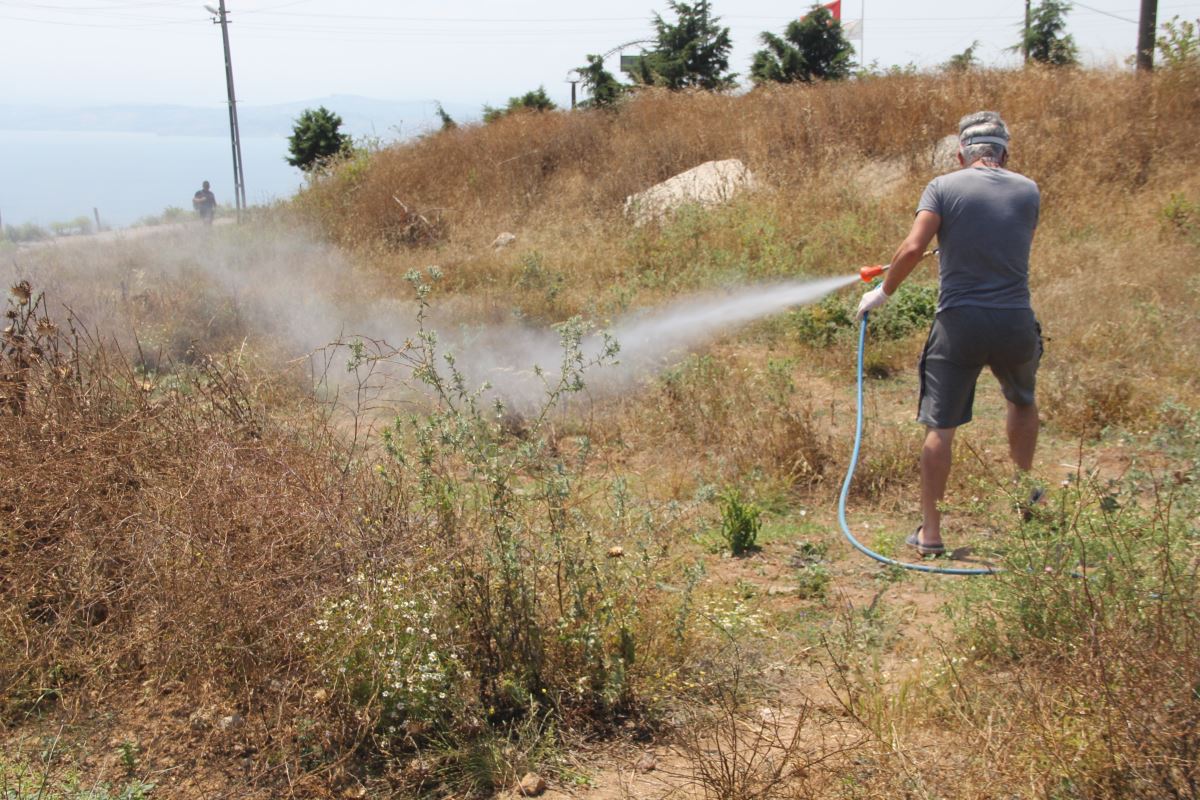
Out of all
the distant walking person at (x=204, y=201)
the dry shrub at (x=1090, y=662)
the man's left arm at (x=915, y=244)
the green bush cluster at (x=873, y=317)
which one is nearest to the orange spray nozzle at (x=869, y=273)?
the man's left arm at (x=915, y=244)

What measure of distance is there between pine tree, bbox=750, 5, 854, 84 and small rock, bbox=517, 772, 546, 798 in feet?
65.5

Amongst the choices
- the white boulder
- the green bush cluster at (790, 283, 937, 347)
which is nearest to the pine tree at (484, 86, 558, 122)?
the white boulder

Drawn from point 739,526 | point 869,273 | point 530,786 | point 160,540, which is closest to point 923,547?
point 739,526

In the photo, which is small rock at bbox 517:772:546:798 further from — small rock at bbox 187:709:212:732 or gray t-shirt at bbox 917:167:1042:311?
gray t-shirt at bbox 917:167:1042:311

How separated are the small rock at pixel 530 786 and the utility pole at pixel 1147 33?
14546mm

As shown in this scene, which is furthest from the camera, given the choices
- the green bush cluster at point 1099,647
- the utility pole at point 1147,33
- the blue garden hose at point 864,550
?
the utility pole at point 1147,33

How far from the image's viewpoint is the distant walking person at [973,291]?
414 centimetres

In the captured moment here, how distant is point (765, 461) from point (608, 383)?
5.68 feet

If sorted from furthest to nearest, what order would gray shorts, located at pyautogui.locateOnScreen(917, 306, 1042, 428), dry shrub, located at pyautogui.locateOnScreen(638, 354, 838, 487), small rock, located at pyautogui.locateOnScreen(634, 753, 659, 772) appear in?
dry shrub, located at pyautogui.locateOnScreen(638, 354, 838, 487) < gray shorts, located at pyautogui.locateOnScreen(917, 306, 1042, 428) < small rock, located at pyautogui.locateOnScreen(634, 753, 659, 772)

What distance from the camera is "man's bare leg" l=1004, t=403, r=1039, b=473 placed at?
4.34 m

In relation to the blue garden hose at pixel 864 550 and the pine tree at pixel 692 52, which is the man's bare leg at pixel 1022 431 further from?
the pine tree at pixel 692 52

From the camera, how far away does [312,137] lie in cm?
2409

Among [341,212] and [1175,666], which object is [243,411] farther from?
[341,212]

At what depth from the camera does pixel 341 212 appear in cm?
1457
